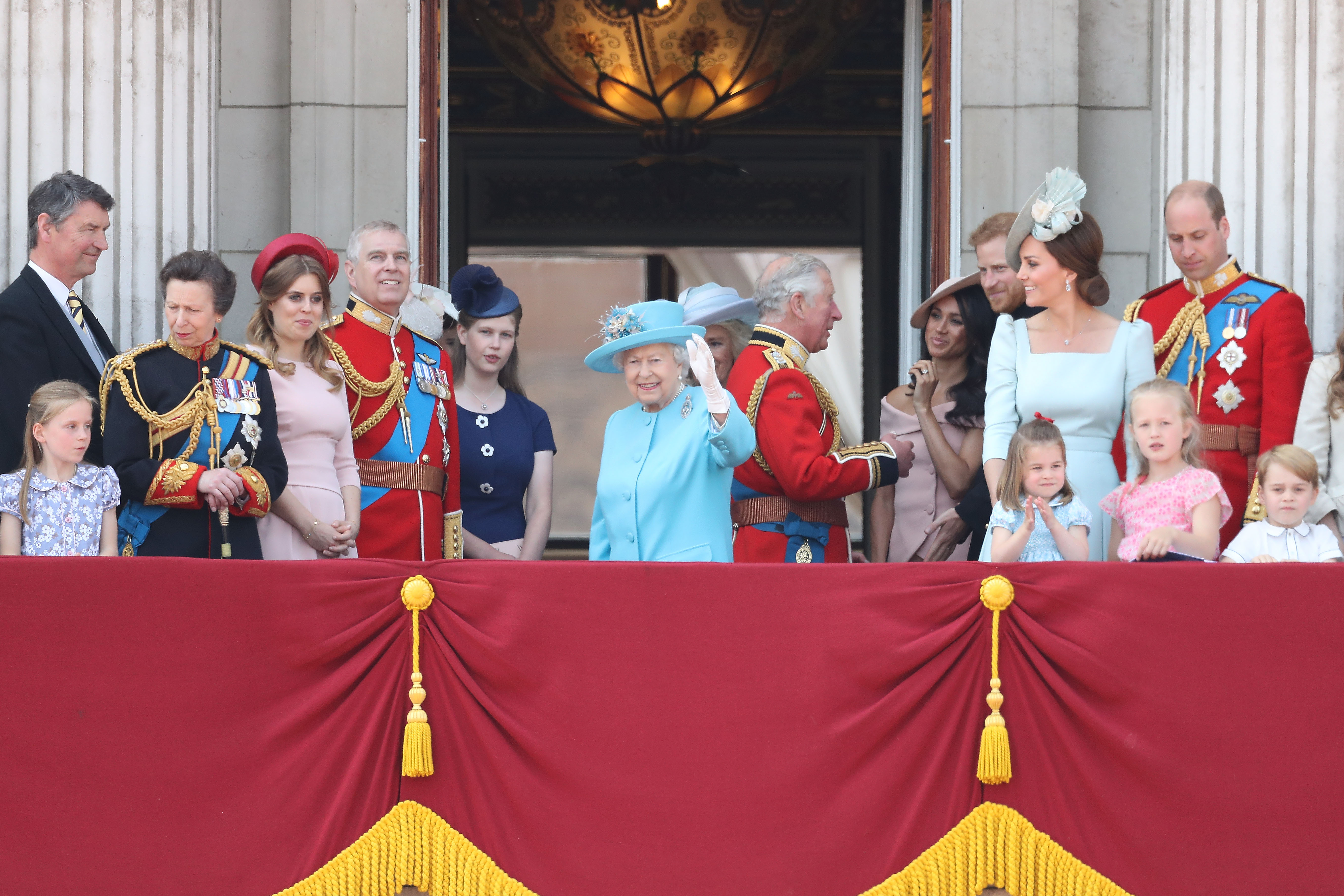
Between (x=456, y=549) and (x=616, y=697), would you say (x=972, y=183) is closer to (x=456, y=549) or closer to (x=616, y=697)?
(x=456, y=549)

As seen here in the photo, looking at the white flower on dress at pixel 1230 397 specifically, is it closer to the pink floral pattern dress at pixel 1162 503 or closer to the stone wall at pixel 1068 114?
the pink floral pattern dress at pixel 1162 503

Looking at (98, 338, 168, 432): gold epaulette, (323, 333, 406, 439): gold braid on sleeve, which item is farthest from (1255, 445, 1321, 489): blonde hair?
(98, 338, 168, 432): gold epaulette

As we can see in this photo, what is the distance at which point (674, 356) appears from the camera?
469 cm

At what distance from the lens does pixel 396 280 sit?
5246mm

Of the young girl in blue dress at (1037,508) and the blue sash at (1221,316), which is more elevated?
the blue sash at (1221,316)

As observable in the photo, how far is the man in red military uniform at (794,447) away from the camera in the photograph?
4.82m

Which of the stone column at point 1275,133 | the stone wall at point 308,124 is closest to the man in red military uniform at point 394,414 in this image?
the stone wall at point 308,124

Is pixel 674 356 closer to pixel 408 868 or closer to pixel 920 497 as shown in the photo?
pixel 920 497

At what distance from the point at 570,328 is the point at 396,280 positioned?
6835mm

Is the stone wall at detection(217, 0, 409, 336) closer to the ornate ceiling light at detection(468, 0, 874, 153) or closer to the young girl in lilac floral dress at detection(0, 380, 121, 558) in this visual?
the young girl in lilac floral dress at detection(0, 380, 121, 558)

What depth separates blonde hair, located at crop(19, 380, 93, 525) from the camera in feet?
14.2

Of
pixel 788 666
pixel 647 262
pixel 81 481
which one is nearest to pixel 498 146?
pixel 647 262

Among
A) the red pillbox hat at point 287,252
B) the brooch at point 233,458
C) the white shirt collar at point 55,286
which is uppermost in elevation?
the red pillbox hat at point 287,252

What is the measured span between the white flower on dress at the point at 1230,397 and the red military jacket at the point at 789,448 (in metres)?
1.05
